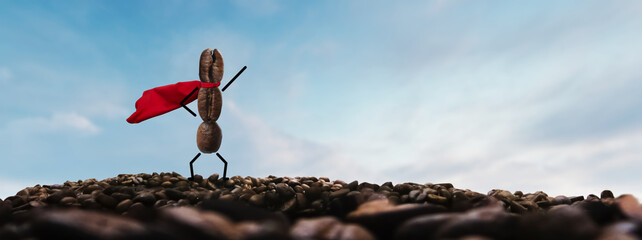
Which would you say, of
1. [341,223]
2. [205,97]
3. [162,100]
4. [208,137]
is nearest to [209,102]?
[205,97]

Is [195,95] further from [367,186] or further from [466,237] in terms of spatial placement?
[466,237]

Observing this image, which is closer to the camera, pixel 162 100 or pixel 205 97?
pixel 205 97

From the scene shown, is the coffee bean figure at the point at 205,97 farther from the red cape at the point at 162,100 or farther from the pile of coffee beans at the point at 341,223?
the pile of coffee beans at the point at 341,223

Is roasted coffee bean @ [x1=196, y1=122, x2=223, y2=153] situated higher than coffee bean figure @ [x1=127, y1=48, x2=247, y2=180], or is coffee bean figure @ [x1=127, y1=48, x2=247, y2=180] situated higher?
coffee bean figure @ [x1=127, y1=48, x2=247, y2=180]

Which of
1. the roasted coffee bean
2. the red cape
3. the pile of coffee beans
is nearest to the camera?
the pile of coffee beans

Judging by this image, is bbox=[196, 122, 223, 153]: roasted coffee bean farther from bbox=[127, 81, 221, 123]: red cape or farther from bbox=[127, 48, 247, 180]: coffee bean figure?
bbox=[127, 81, 221, 123]: red cape

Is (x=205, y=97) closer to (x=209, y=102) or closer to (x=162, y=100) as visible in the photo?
(x=209, y=102)

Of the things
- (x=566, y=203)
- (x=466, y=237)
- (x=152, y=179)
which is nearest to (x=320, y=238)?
(x=466, y=237)

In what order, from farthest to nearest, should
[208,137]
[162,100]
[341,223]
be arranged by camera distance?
[162,100], [208,137], [341,223]

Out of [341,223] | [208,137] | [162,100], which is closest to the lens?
[341,223]

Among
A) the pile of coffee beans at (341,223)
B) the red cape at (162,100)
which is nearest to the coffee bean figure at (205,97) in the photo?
the red cape at (162,100)

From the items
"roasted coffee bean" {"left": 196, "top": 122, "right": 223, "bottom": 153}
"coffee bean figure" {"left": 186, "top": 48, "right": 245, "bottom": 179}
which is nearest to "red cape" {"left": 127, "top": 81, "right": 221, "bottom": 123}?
"coffee bean figure" {"left": 186, "top": 48, "right": 245, "bottom": 179}
